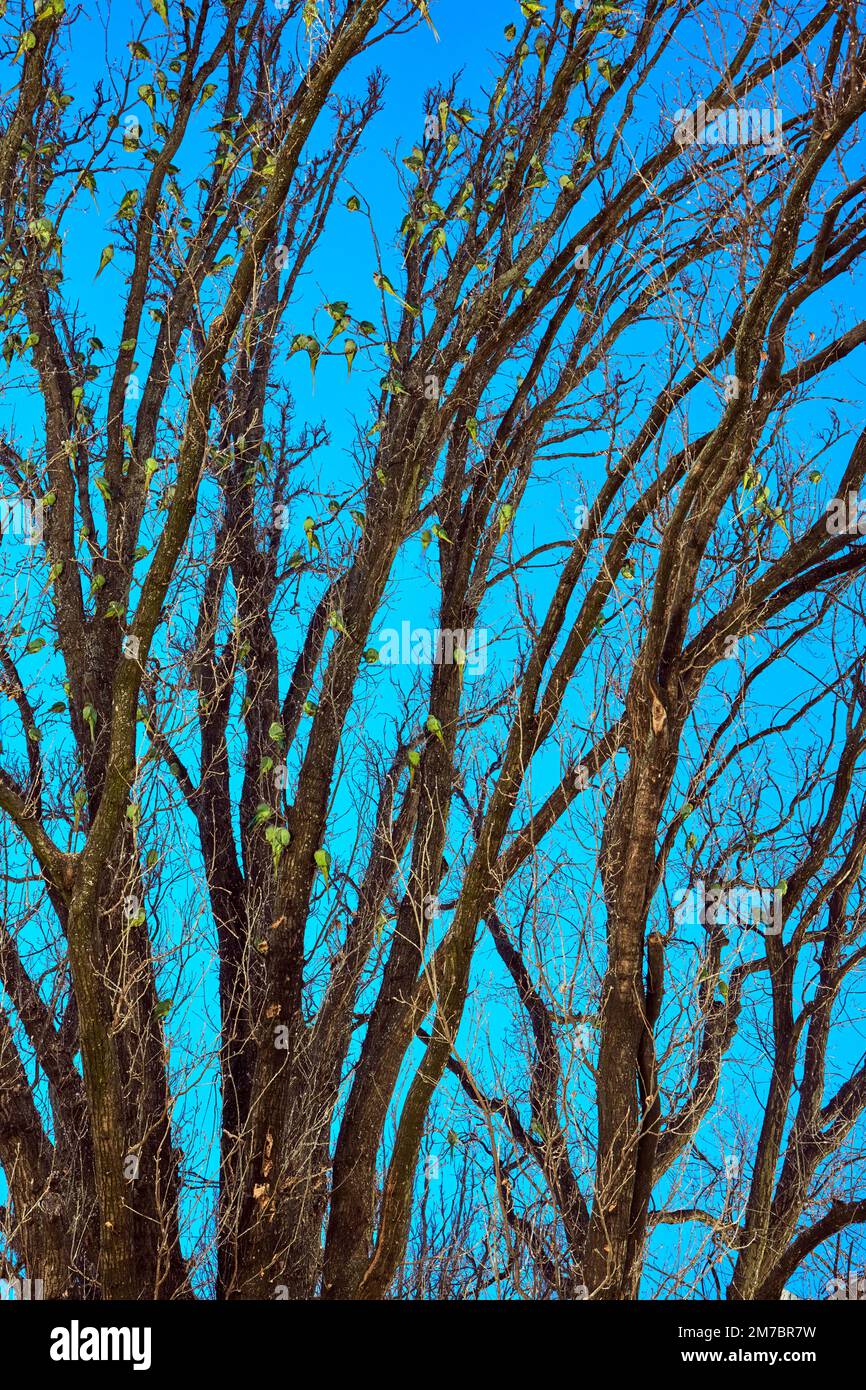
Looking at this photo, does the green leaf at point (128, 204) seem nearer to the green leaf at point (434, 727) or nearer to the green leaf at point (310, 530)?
the green leaf at point (310, 530)

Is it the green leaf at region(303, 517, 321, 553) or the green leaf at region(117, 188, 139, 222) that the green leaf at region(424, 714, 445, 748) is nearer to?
the green leaf at region(303, 517, 321, 553)

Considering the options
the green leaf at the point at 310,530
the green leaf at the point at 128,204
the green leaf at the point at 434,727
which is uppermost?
the green leaf at the point at 128,204

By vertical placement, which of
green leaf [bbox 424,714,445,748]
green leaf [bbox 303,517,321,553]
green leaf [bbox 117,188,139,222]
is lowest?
green leaf [bbox 424,714,445,748]

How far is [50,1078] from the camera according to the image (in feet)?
22.9

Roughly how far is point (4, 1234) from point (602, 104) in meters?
6.16

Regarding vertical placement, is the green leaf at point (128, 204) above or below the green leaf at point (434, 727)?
above

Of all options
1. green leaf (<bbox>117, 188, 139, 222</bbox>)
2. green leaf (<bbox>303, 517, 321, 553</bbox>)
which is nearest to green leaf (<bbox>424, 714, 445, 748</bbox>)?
green leaf (<bbox>303, 517, 321, 553</bbox>)

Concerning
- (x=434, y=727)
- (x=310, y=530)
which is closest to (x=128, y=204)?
(x=310, y=530)

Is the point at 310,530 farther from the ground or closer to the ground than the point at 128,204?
closer to the ground

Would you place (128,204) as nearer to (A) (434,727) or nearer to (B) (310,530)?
(B) (310,530)

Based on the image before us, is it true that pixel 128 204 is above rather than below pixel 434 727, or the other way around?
above

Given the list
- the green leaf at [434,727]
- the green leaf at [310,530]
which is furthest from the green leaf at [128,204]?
the green leaf at [434,727]
